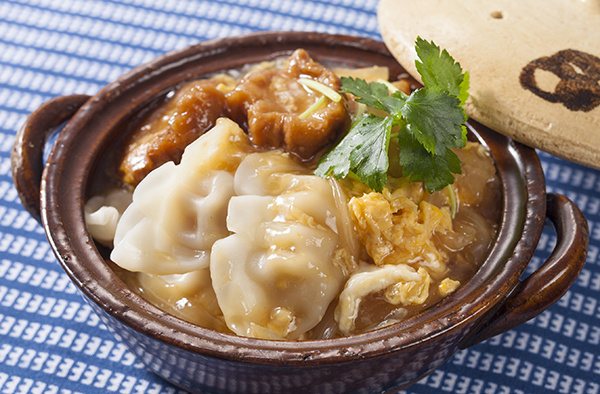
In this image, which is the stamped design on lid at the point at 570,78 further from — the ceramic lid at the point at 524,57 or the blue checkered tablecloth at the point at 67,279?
the blue checkered tablecloth at the point at 67,279

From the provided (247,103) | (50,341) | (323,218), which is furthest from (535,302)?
(50,341)

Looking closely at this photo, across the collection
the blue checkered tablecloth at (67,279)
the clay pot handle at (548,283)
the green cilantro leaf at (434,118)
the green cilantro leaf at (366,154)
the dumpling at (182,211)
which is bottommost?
the blue checkered tablecloth at (67,279)

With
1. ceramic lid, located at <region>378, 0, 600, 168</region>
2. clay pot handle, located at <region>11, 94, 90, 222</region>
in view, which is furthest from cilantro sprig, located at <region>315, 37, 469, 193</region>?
clay pot handle, located at <region>11, 94, 90, 222</region>

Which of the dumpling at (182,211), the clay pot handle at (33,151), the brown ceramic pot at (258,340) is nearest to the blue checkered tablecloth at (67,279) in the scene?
the brown ceramic pot at (258,340)

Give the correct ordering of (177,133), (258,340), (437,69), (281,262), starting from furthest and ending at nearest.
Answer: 1. (177,133)
2. (437,69)
3. (281,262)
4. (258,340)

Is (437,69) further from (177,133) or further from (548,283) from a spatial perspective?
(177,133)

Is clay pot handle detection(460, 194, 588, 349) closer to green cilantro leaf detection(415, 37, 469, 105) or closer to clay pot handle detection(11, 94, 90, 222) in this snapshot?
green cilantro leaf detection(415, 37, 469, 105)

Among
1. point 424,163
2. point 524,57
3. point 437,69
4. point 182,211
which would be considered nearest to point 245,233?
point 182,211
